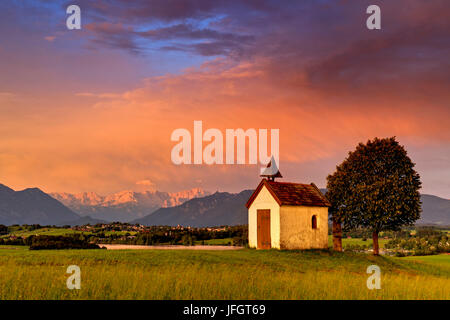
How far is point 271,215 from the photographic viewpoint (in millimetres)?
45750

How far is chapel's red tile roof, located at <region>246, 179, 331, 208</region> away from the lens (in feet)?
149

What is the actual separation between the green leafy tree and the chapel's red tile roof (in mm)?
3154

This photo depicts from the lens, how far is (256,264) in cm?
3244

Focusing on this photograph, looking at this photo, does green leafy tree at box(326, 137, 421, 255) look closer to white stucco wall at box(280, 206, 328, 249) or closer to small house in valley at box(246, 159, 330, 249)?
small house in valley at box(246, 159, 330, 249)

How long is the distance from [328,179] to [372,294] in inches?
1361

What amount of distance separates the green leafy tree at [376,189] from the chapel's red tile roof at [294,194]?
3154 mm

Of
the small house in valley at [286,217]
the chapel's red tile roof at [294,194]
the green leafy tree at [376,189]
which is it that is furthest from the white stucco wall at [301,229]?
the green leafy tree at [376,189]

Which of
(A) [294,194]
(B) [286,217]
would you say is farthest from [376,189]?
(B) [286,217]

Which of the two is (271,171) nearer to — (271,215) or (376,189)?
(271,215)

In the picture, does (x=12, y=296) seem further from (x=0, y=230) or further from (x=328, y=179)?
(x=0, y=230)

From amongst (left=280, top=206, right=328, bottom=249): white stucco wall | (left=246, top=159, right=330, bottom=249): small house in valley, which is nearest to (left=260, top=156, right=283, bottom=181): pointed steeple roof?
(left=246, top=159, right=330, bottom=249): small house in valley

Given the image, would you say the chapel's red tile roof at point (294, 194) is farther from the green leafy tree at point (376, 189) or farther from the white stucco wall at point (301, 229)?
the green leafy tree at point (376, 189)

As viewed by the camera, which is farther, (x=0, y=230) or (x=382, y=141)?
(x=0, y=230)
